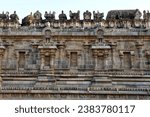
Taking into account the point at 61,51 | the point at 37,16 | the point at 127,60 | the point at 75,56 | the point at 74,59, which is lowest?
the point at 127,60

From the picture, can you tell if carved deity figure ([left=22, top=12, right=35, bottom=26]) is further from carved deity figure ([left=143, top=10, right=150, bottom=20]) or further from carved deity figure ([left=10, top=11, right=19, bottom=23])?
carved deity figure ([left=143, top=10, right=150, bottom=20])

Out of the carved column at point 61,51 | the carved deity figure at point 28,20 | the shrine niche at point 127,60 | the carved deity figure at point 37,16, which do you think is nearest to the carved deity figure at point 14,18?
the carved deity figure at point 28,20

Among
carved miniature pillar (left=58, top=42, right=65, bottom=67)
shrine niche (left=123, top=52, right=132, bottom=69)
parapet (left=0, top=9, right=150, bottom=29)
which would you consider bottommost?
shrine niche (left=123, top=52, right=132, bottom=69)

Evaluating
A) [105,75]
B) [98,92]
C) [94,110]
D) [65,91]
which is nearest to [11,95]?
[65,91]

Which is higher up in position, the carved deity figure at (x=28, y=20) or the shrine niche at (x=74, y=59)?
the carved deity figure at (x=28, y=20)

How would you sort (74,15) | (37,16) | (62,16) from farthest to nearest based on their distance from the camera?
(37,16) < (62,16) < (74,15)

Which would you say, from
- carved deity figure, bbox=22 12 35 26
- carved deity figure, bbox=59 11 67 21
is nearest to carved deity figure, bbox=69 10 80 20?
carved deity figure, bbox=59 11 67 21

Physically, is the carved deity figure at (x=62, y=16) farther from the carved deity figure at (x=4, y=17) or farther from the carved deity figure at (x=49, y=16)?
the carved deity figure at (x=4, y=17)

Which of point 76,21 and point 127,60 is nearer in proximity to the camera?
point 127,60

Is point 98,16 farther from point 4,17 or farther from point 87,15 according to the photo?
point 4,17

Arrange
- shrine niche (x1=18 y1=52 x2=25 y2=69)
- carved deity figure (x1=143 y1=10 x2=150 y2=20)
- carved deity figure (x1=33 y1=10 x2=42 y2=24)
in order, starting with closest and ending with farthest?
shrine niche (x1=18 y1=52 x2=25 y2=69) < carved deity figure (x1=143 y1=10 x2=150 y2=20) < carved deity figure (x1=33 y1=10 x2=42 y2=24)

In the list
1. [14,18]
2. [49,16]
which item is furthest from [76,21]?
[14,18]

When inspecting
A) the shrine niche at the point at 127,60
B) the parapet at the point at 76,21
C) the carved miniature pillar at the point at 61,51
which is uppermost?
the parapet at the point at 76,21

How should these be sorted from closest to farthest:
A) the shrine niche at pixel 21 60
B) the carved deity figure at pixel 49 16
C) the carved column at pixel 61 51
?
the carved column at pixel 61 51 → the shrine niche at pixel 21 60 → the carved deity figure at pixel 49 16
